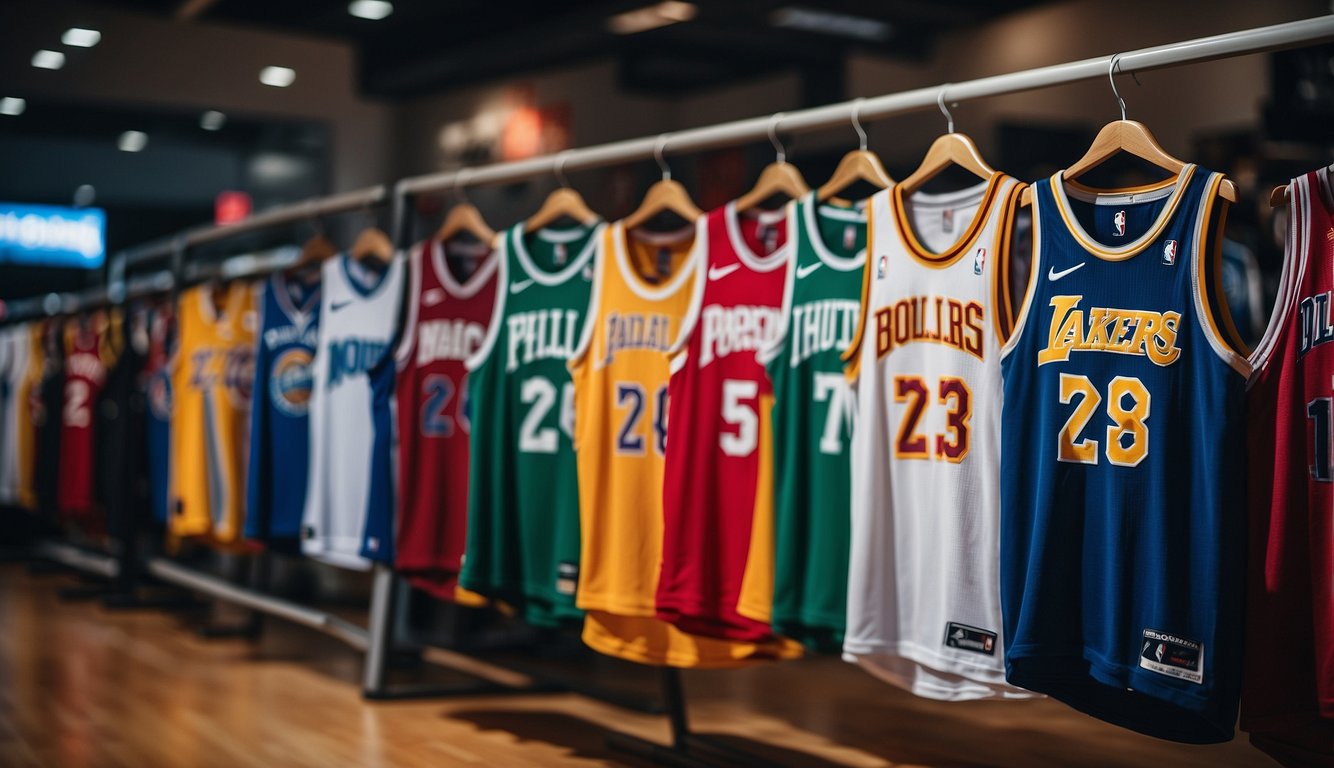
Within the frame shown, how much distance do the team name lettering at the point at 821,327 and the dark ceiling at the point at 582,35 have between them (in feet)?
10.9

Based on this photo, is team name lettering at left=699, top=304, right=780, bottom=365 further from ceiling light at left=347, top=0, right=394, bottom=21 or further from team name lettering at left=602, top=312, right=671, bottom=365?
ceiling light at left=347, top=0, right=394, bottom=21

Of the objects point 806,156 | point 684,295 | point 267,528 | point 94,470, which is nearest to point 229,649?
point 267,528

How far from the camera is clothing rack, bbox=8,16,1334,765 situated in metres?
1.98

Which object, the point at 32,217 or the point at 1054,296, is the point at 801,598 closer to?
the point at 1054,296

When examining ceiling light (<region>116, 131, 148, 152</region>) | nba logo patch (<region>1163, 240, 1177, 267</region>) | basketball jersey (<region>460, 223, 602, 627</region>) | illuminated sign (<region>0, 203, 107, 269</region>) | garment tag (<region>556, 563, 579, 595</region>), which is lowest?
garment tag (<region>556, 563, 579, 595</region>)

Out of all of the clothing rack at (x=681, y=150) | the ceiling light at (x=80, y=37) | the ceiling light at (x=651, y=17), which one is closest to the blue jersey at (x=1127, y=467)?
the clothing rack at (x=681, y=150)

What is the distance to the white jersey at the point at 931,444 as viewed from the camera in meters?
2.19

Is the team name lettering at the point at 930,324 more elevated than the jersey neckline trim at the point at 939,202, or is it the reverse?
the jersey neckline trim at the point at 939,202

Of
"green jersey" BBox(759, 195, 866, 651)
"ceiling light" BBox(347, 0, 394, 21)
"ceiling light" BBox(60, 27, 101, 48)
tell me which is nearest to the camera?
"green jersey" BBox(759, 195, 866, 651)

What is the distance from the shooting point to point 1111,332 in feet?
6.51


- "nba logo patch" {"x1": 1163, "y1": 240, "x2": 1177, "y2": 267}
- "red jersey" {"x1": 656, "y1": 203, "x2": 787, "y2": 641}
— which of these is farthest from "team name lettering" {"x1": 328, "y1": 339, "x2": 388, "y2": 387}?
"nba logo patch" {"x1": 1163, "y1": 240, "x2": 1177, "y2": 267}

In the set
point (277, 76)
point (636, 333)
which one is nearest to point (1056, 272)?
point (636, 333)

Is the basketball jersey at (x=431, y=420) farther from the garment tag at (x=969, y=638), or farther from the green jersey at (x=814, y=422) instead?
the garment tag at (x=969, y=638)

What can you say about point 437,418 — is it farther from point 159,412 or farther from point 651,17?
point 651,17
